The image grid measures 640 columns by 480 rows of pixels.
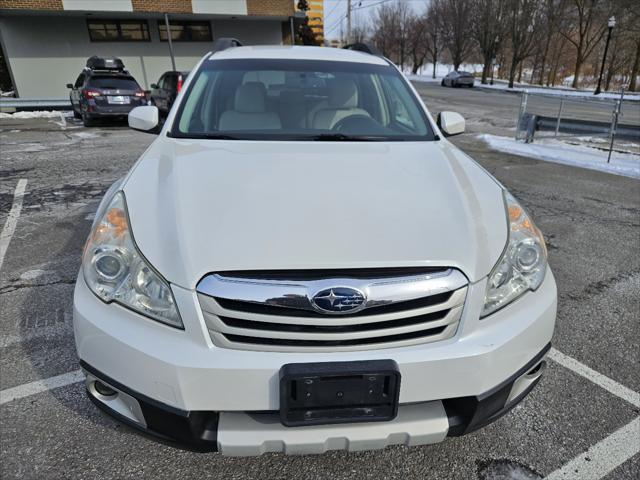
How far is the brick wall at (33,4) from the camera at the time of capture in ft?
52.6

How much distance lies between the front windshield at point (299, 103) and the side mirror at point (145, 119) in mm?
349

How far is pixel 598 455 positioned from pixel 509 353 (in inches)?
32.2

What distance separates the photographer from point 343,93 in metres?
2.98

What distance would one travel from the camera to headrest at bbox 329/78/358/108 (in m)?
2.92

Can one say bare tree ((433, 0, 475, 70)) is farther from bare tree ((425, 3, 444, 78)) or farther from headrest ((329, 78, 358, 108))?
headrest ((329, 78, 358, 108))

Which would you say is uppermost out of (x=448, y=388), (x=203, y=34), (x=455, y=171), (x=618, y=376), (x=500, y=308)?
(x=203, y=34)

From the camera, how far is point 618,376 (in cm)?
236

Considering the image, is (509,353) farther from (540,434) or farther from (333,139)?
(333,139)

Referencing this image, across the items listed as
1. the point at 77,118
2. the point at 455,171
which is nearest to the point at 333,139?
the point at 455,171

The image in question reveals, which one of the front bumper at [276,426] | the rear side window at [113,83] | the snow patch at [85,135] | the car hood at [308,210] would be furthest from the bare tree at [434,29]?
the front bumper at [276,426]

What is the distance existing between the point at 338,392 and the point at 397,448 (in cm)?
68

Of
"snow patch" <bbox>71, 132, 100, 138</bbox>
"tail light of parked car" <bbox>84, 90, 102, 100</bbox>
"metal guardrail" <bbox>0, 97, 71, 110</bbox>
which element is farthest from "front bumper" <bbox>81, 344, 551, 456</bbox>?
"metal guardrail" <bbox>0, 97, 71, 110</bbox>

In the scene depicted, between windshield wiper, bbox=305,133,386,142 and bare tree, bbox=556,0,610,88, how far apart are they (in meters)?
38.7

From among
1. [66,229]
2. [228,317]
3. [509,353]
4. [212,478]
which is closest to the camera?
[228,317]
